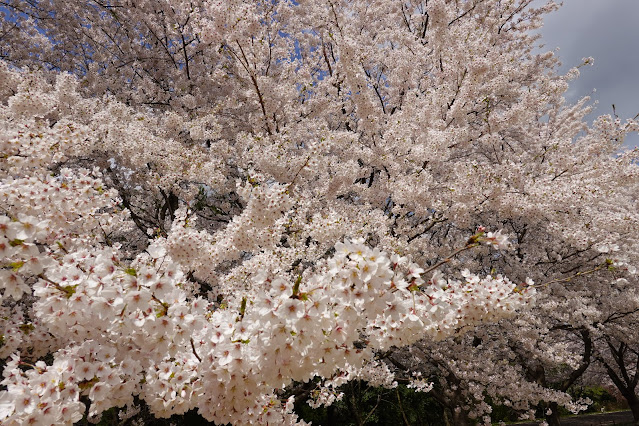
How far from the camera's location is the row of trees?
2340 mm

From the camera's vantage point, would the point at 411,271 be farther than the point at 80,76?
No

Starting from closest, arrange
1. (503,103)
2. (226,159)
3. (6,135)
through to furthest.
A: (6,135)
(226,159)
(503,103)

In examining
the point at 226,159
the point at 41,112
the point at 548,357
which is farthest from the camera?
the point at 226,159

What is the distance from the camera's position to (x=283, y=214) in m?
6.55

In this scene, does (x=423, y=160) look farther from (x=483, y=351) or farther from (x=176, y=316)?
(x=176, y=316)

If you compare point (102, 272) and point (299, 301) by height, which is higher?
point (102, 272)

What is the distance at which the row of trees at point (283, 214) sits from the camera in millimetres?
2340

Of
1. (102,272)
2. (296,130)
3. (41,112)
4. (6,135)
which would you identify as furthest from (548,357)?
(41,112)

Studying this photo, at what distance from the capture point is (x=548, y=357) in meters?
8.77

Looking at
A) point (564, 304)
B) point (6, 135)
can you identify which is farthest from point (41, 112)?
point (564, 304)

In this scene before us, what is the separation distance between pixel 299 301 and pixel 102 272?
4.21 feet

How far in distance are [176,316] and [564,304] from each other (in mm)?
10505

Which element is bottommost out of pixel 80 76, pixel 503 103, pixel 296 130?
pixel 296 130

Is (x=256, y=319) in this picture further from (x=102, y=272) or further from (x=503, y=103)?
(x=503, y=103)
